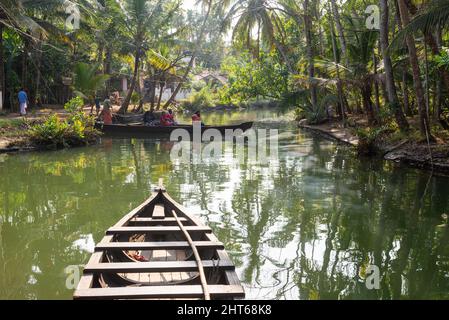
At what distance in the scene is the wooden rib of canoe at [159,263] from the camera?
4219mm

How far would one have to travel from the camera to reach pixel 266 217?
336 inches

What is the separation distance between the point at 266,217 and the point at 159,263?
3.84 metres

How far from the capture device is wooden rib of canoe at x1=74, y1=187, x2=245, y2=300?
422cm

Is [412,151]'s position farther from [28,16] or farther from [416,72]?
[28,16]

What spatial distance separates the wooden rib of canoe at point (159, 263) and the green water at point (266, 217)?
637mm

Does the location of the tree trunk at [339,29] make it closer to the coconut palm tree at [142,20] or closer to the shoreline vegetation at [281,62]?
the shoreline vegetation at [281,62]

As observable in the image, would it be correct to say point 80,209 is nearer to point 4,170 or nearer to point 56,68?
point 4,170

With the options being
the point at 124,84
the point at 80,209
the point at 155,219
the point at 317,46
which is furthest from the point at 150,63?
the point at 155,219

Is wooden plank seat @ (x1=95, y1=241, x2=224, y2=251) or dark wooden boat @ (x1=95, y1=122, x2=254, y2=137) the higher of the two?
dark wooden boat @ (x1=95, y1=122, x2=254, y2=137)

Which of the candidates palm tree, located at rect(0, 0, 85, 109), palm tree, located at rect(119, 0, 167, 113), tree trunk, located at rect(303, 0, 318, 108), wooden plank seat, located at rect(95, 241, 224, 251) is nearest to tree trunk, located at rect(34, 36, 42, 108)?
palm tree, located at rect(0, 0, 85, 109)

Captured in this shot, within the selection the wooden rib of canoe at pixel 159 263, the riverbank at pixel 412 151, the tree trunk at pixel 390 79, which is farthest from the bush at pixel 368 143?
the wooden rib of canoe at pixel 159 263

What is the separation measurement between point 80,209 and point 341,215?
4860 mm

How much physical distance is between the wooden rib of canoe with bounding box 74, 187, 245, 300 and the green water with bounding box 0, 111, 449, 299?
637mm

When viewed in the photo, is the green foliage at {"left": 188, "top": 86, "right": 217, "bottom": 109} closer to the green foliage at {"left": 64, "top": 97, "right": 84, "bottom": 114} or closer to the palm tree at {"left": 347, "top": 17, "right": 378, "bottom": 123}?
the palm tree at {"left": 347, "top": 17, "right": 378, "bottom": 123}
